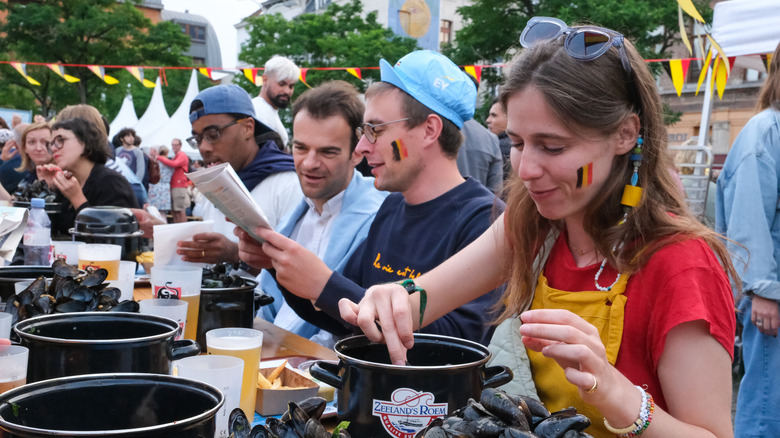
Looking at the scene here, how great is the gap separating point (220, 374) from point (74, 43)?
3075 centimetres

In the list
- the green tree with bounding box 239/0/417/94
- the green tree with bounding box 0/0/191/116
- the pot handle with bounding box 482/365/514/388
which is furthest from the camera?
the green tree with bounding box 0/0/191/116

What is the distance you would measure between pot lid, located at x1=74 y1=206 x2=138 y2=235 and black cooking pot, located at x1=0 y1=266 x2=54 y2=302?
43.5 inches

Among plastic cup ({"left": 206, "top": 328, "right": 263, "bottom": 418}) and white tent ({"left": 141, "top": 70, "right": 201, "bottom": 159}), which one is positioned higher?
white tent ({"left": 141, "top": 70, "right": 201, "bottom": 159})

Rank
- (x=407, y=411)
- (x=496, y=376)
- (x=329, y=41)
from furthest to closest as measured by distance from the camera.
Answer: (x=329, y=41) < (x=496, y=376) < (x=407, y=411)

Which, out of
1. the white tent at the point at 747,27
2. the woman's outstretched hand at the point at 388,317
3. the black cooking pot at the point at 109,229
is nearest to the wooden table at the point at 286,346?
the woman's outstretched hand at the point at 388,317

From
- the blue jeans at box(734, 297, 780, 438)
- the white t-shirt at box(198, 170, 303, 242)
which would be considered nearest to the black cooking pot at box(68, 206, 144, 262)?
the white t-shirt at box(198, 170, 303, 242)

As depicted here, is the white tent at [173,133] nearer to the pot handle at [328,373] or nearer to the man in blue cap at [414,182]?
the man in blue cap at [414,182]

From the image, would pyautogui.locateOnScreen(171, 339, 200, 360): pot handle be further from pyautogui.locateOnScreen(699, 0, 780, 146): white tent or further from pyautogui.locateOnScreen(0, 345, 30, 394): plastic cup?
pyautogui.locateOnScreen(699, 0, 780, 146): white tent

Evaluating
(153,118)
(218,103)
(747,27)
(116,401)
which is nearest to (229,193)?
(116,401)

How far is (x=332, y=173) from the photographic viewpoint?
325 cm

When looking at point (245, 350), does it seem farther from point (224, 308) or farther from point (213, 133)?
point (213, 133)

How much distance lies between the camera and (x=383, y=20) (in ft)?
151

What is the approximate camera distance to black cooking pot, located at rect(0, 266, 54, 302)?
192 cm

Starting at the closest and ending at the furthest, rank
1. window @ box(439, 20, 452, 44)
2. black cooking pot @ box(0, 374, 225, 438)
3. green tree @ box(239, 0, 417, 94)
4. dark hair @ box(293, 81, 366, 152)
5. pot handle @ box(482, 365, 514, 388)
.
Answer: black cooking pot @ box(0, 374, 225, 438)
pot handle @ box(482, 365, 514, 388)
dark hair @ box(293, 81, 366, 152)
green tree @ box(239, 0, 417, 94)
window @ box(439, 20, 452, 44)
